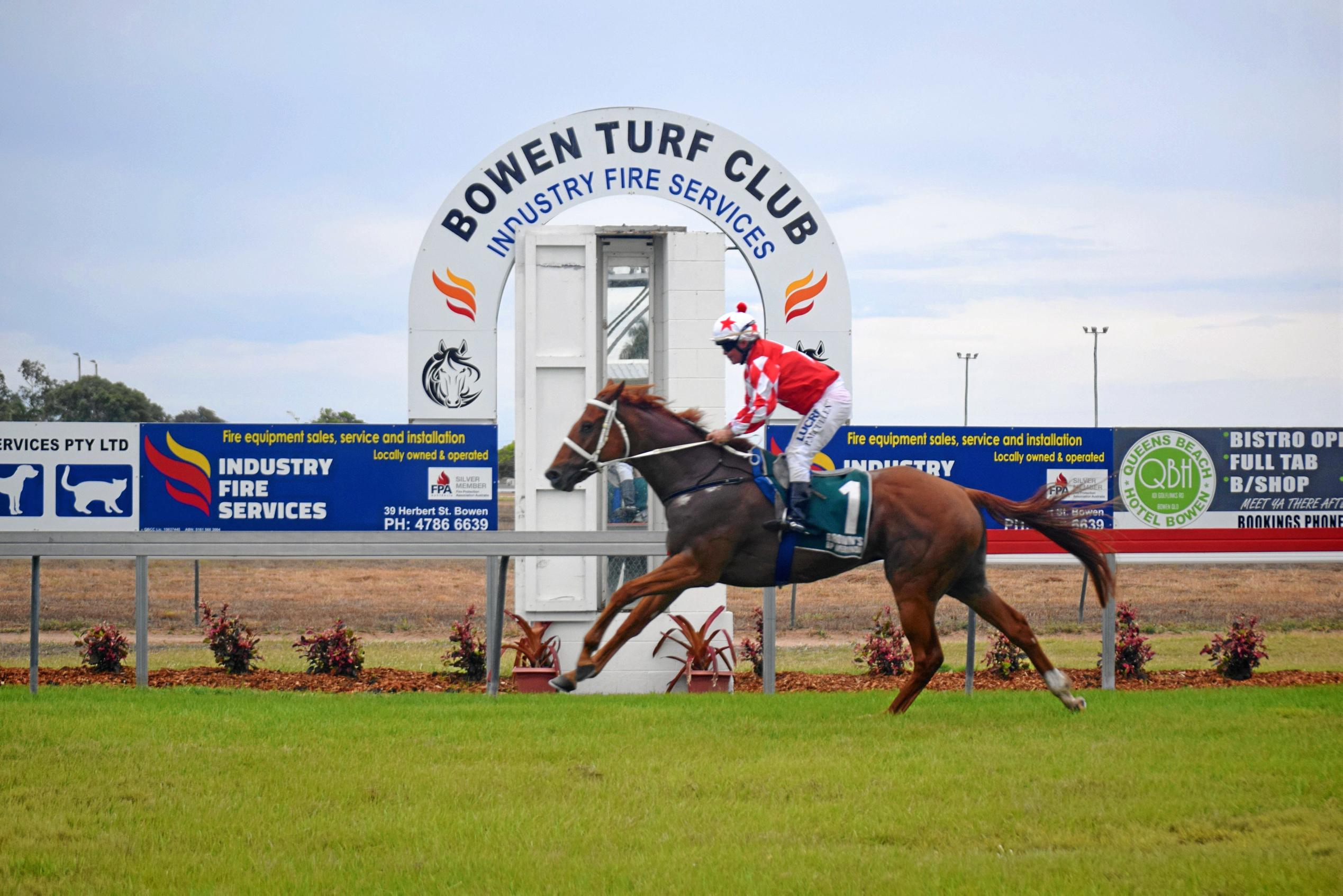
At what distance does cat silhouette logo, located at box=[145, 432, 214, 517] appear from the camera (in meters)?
10.2

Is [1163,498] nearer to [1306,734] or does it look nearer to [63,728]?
[1306,734]

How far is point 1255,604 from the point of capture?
20.4 metres

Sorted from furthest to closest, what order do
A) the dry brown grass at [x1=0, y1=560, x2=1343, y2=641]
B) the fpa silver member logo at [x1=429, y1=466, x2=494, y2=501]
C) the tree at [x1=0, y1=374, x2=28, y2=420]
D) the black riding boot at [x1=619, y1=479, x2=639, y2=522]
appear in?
the tree at [x1=0, y1=374, x2=28, y2=420] < the dry brown grass at [x1=0, y1=560, x2=1343, y2=641] < the black riding boot at [x1=619, y1=479, x2=639, y2=522] < the fpa silver member logo at [x1=429, y1=466, x2=494, y2=501]

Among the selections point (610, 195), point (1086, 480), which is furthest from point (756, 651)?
point (610, 195)

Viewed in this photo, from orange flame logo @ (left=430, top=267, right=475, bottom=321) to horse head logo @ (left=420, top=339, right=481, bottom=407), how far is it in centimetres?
28

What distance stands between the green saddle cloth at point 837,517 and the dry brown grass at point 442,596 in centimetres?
870

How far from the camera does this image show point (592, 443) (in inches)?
298

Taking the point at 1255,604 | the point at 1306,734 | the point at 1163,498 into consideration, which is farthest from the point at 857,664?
the point at 1255,604

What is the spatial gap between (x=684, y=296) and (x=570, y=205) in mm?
1481

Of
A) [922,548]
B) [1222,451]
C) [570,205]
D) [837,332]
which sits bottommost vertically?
[922,548]

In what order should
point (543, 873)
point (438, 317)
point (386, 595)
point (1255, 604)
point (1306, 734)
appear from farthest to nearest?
point (386, 595) < point (1255, 604) < point (438, 317) < point (1306, 734) < point (543, 873)

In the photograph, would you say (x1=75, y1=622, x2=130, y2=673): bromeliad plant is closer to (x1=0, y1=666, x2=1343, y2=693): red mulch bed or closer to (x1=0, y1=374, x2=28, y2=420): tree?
(x1=0, y1=666, x2=1343, y2=693): red mulch bed

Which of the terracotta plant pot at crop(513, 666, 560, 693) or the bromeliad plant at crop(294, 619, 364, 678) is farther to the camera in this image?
the bromeliad plant at crop(294, 619, 364, 678)

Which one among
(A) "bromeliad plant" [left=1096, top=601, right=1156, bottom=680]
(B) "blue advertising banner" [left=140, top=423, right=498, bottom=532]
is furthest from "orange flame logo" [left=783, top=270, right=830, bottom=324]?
(A) "bromeliad plant" [left=1096, top=601, right=1156, bottom=680]
